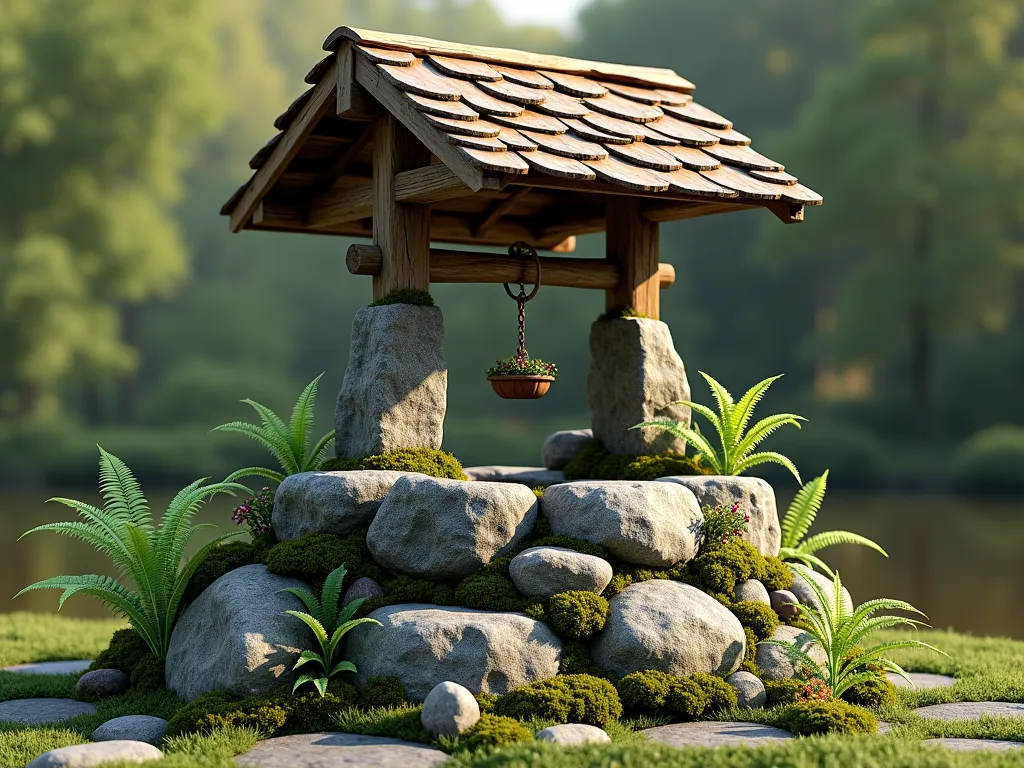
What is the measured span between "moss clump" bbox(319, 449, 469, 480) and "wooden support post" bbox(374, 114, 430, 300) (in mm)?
1147

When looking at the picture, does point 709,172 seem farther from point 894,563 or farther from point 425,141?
point 894,563

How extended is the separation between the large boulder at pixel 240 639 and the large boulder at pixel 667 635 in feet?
5.97

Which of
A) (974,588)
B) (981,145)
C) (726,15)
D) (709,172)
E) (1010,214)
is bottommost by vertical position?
(974,588)

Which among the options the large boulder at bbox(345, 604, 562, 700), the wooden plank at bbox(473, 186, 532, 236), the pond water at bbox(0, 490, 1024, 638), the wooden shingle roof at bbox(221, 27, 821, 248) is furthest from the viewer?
the pond water at bbox(0, 490, 1024, 638)

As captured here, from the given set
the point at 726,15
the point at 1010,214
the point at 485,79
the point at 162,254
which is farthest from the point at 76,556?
the point at 726,15

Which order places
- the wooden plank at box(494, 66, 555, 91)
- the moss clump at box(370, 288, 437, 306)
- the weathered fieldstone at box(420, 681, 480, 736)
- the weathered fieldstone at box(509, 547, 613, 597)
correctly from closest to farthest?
the weathered fieldstone at box(420, 681, 480, 736), the weathered fieldstone at box(509, 547, 613, 597), the moss clump at box(370, 288, 437, 306), the wooden plank at box(494, 66, 555, 91)

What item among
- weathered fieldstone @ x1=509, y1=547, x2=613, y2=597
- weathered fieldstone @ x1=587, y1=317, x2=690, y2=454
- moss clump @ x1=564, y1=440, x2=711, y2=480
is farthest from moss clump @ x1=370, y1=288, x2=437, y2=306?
weathered fieldstone @ x1=509, y1=547, x2=613, y2=597

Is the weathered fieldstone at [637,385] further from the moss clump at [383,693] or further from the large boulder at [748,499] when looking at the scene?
the moss clump at [383,693]

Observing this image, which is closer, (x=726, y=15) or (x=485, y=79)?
(x=485, y=79)

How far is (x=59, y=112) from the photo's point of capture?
27203 mm

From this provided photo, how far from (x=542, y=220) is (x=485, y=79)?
2.68 m

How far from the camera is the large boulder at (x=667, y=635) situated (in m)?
7.20

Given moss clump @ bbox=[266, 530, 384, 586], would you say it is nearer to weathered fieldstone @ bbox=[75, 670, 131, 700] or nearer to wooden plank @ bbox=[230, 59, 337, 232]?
weathered fieldstone @ bbox=[75, 670, 131, 700]

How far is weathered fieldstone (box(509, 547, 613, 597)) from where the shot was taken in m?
7.28
